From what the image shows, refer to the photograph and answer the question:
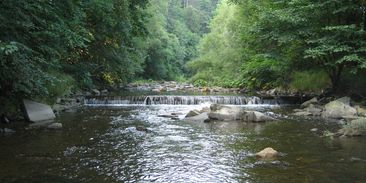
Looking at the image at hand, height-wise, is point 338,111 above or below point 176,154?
above

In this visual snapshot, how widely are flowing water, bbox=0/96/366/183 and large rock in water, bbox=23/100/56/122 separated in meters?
0.85

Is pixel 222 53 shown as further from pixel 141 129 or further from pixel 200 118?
pixel 141 129

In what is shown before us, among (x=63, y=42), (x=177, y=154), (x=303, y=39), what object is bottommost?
(x=177, y=154)

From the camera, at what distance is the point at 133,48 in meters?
24.9

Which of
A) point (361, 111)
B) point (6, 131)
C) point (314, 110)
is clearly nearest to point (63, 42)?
point (6, 131)

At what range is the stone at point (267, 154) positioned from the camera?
28.9 ft

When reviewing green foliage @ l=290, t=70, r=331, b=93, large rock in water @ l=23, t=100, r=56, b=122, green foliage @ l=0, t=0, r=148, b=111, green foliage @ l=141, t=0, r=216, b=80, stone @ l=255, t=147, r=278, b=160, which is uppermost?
green foliage @ l=141, t=0, r=216, b=80

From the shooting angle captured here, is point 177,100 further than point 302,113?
Yes

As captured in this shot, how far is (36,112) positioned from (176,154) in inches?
259

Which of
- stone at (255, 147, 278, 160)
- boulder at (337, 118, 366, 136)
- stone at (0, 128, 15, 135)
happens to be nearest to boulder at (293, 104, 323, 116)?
boulder at (337, 118, 366, 136)

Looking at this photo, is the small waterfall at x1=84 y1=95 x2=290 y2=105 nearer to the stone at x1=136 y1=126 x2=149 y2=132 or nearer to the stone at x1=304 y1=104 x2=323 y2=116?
the stone at x1=304 y1=104 x2=323 y2=116

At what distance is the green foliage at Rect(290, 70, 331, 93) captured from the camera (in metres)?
23.1

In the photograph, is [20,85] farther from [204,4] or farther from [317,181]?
[204,4]

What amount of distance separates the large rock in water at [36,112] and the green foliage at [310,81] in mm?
15293
